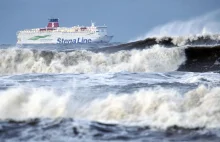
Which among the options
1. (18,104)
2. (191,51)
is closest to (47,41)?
(191,51)

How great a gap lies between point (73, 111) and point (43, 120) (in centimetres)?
87

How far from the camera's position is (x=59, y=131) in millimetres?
7809

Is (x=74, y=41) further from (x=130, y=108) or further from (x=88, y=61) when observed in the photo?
(x=130, y=108)

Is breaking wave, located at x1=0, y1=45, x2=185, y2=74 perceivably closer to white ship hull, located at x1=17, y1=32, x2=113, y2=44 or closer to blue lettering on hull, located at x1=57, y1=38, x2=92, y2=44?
blue lettering on hull, located at x1=57, y1=38, x2=92, y2=44

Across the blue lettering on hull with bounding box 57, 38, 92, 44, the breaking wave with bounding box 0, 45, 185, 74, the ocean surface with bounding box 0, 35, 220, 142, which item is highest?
the blue lettering on hull with bounding box 57, 38, 92, 44

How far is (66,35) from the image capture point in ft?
356

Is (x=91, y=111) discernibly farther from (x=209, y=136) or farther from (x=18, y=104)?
(x=209, y=136)

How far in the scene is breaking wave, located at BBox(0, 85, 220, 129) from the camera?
328 inches

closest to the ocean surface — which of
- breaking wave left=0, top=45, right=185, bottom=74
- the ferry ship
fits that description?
breaking wave left=0, top=45, right=185, bottom=74

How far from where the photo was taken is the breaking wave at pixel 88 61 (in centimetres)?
2433

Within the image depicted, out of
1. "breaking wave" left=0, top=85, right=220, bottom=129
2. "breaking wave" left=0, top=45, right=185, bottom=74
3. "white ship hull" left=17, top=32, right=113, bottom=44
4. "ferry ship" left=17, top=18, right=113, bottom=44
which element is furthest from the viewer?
"ferry ship" left=17, top=18, right=113, bottom=44

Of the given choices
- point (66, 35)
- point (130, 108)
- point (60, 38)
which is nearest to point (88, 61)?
point (130, 108)

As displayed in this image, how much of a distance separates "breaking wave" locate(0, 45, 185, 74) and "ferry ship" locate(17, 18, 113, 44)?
255ft

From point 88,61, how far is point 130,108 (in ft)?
55.8
